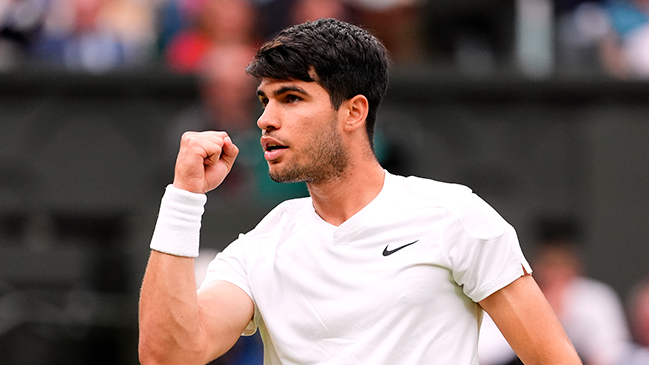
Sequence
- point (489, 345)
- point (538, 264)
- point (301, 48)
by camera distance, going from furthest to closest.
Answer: point (538, 264)
point (489, 345)
point (301, 48)

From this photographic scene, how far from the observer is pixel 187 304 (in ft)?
10.0

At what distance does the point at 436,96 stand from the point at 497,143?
2.24ft

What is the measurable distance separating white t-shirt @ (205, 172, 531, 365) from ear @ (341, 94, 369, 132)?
0.29 metres

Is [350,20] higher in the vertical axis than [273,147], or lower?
higher

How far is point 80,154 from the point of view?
8.05 meters

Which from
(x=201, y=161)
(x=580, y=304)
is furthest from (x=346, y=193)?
(x=580, y=304)

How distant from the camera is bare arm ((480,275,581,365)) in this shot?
120 inches

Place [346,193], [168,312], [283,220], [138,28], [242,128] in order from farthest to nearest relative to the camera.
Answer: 1. [138,28]
2. [242,128]
3. [283,220]
4. [346,193]
5. [168,312]

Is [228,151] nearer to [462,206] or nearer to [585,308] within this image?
[462,206]

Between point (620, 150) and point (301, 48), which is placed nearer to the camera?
point (301, 48)

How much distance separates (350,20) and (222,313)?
16.9ft

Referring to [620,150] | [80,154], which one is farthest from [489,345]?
[80,154]

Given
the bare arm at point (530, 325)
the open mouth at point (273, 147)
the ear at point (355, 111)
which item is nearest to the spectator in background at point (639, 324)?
the bare arm at point (530, 325)

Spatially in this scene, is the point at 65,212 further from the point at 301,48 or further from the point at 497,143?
the point at 301,48
